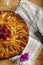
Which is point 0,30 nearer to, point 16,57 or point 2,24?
point 2,24

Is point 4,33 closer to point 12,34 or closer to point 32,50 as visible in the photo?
point 12,34

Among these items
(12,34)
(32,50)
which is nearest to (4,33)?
(12,34)

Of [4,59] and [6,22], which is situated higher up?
[6,22]

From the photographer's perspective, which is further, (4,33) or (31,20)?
(31,20)

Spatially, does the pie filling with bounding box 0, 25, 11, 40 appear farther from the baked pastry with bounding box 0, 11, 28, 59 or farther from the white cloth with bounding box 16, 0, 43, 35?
the white cloth with bounding box 16, 0, 43, 35

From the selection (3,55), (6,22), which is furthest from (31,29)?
(3,55)
